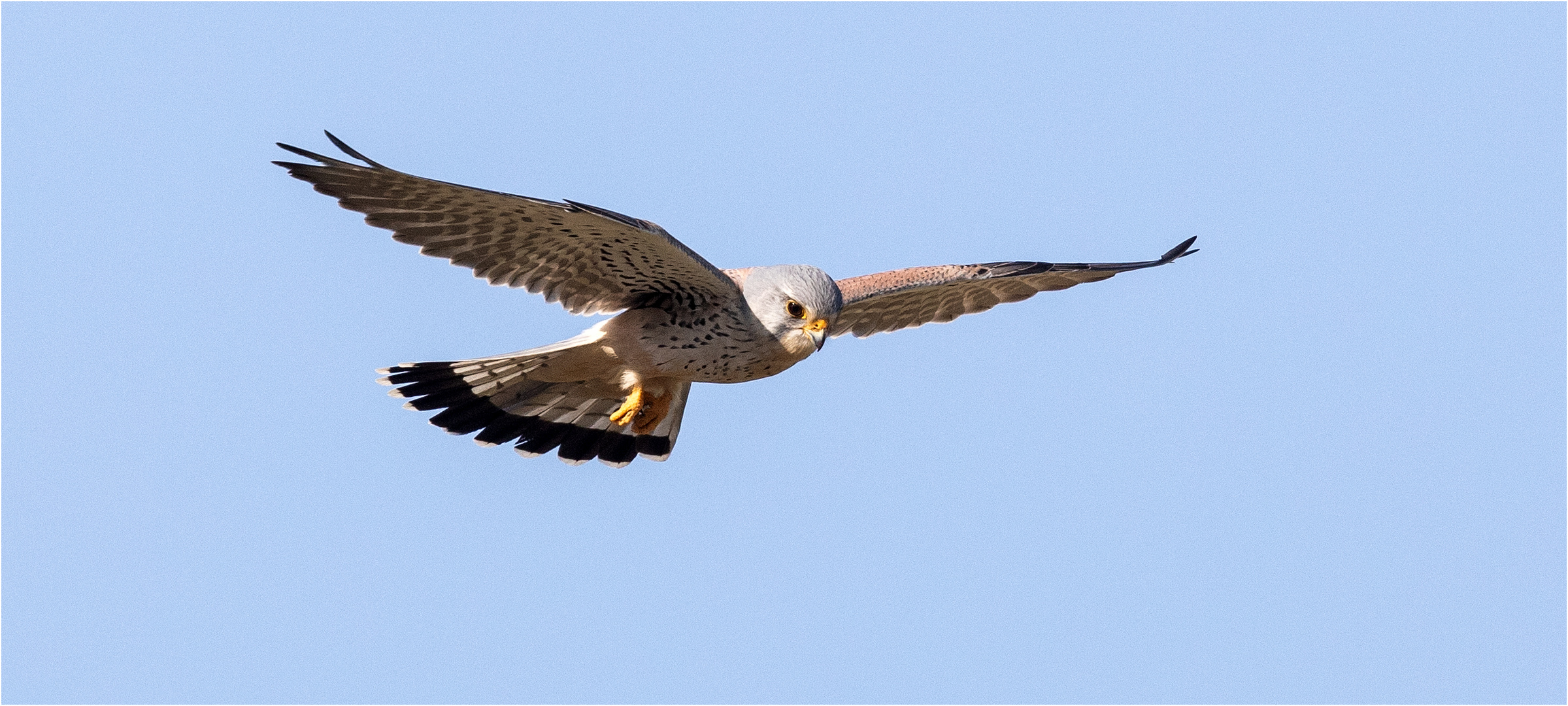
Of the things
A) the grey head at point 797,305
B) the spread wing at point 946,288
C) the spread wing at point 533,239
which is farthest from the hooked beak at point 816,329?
the spread wing at point 946,288

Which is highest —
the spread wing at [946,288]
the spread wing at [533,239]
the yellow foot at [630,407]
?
the spread wing at [946,288]

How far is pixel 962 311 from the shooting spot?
31.4ft

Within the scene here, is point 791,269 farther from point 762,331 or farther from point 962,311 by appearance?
point 962,311

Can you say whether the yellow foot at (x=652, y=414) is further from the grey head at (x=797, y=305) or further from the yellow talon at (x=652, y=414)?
the grey head at (x=797, y=305)

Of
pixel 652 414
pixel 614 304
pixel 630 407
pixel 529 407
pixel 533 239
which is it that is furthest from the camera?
pixel 529 407

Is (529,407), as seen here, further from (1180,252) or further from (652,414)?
(1180,252)

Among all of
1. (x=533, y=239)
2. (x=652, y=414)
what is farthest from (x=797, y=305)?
(x=652, y=414)

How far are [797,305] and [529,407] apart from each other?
2187 millimetres

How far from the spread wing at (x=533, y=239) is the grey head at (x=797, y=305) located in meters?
0.21

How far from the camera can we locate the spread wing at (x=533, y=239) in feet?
22.5

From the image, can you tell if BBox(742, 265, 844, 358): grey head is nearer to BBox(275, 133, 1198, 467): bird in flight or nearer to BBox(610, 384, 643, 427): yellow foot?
BBox(275, 133, 1198, 467): bird in flight

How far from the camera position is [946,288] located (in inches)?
360

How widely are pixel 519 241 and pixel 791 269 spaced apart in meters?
1.29

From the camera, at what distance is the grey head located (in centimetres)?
742
